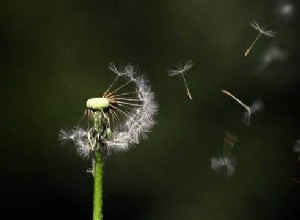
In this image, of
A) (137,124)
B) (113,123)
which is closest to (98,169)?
(113,123)

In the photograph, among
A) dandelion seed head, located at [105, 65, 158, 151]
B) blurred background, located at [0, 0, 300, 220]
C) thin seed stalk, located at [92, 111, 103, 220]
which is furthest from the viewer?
blurred background, located at [0, 0, 300, 220]

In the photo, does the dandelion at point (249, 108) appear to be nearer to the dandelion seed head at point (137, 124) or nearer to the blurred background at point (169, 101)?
the blurred background at point (169, 101)

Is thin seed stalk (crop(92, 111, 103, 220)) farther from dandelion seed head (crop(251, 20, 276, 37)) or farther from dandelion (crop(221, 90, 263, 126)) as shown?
dandelion seed head (crop(251, 20, 276, 37))

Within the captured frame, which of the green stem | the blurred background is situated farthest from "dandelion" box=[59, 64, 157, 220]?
the blurred background

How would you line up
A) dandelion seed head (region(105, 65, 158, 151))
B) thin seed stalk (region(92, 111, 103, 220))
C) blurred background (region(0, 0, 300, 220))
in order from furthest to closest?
1. blurred background (region(0, 0, 300, 220))
2. dandelion seed head (region(105, 65, 158, 151))
3. thin seed stalk (region(92, 111, 103, 220))

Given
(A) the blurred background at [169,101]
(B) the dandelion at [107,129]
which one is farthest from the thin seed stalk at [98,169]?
(A) the blurred background at [169,101]

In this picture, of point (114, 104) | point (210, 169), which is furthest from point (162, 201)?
point (114, 104)

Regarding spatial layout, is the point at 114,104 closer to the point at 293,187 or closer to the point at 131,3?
the point at 131,3
